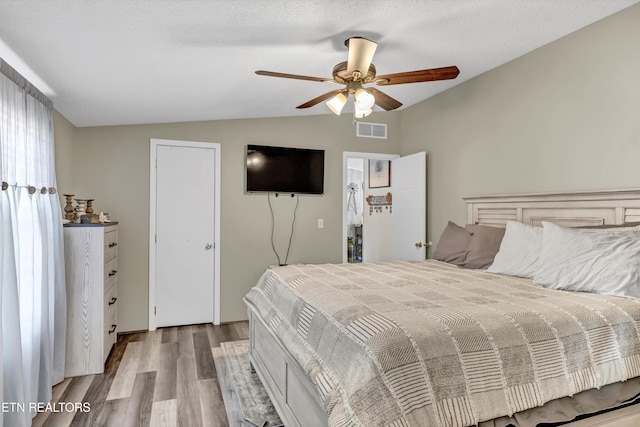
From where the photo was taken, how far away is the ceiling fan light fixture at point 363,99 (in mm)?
2424

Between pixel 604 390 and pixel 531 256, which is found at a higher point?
pixel 531 256

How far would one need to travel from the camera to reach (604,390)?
5.28 feet

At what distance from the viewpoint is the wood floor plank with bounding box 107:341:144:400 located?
2531mm

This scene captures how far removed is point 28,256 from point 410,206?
3718 mm

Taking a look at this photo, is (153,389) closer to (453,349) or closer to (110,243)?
(110,243)

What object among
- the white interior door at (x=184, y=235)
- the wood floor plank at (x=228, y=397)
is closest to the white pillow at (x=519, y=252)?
the wood floor plank at (x=228, y=397)

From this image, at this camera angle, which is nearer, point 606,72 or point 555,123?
point 606,72

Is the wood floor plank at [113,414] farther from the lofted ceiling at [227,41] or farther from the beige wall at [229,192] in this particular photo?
the lofted ceiling at [227,41]

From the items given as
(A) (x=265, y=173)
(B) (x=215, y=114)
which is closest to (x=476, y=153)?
(A) (x=265, y=173)

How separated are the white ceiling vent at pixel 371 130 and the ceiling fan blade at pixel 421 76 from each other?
2239mm

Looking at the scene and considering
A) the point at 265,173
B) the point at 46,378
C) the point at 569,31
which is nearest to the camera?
the point at 46,378

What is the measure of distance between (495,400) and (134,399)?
2.28m

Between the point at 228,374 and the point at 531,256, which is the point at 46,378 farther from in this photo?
the point at 531,256

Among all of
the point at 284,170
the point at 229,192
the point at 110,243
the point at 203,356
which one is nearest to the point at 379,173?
the point at 284,170
